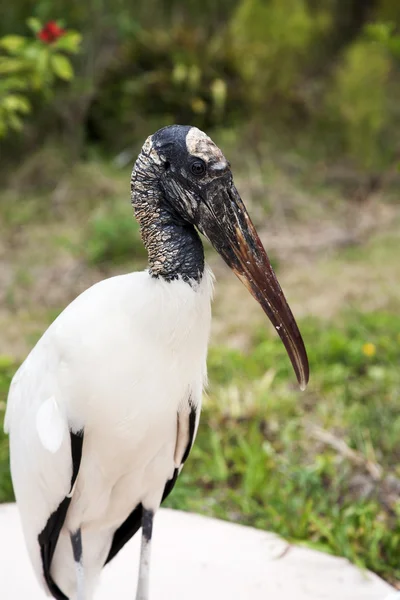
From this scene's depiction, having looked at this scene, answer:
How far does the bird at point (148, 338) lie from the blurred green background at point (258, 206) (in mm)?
1311

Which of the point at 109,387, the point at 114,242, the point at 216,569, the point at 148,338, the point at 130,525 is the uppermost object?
the point at 114,242

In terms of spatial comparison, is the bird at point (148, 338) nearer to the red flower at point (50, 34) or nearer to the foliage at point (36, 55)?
the foliage at point (36, 55)

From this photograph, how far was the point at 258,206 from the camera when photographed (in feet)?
22.5

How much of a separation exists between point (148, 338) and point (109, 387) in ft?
0.47

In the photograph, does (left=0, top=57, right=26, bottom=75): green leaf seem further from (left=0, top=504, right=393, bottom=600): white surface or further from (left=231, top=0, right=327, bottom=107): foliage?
(left=231, top=0, right=327, bottom=107): foliage

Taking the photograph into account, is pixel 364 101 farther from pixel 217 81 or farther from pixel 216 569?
pixel 216 569

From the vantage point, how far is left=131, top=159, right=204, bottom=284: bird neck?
6.04ft

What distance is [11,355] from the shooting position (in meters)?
4.74

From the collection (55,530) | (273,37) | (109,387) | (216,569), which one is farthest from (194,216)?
(273,37)

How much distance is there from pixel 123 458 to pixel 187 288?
0.47 m

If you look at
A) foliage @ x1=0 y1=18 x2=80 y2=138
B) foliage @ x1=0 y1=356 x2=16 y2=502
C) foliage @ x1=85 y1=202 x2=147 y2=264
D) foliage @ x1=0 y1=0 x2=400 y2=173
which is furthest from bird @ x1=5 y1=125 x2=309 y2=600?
foliage @ x1=0 y1=0 x2=400 y2=173

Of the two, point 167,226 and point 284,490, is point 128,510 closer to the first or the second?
point 167,226

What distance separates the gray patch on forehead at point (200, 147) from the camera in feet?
5.82

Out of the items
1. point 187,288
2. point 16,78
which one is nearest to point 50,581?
point 187,288
